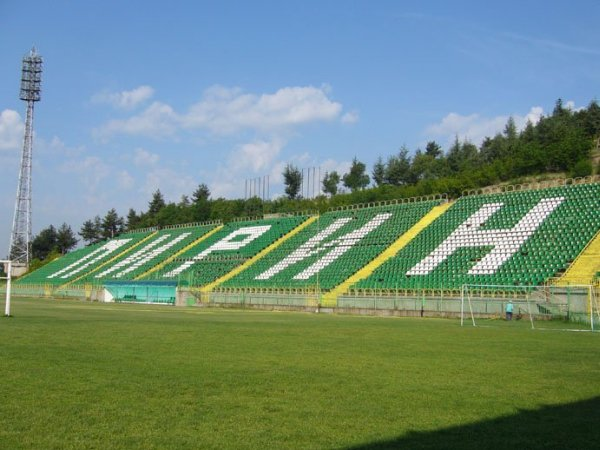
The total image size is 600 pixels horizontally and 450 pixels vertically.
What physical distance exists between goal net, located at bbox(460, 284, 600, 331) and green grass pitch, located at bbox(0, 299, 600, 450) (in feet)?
52.0

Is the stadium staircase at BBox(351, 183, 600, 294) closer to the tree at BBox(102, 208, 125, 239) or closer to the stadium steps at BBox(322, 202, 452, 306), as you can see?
the stadium steps at BBox(322, 202, 452, 306)

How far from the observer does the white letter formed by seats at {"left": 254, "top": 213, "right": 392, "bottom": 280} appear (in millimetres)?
58031

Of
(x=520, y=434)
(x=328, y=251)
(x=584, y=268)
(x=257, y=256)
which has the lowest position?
(x=520, y=434)

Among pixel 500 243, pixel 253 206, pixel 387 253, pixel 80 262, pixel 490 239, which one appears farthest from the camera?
pixel 253 206

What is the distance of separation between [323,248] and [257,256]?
8.48m

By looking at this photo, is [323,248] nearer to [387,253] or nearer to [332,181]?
[387,253]

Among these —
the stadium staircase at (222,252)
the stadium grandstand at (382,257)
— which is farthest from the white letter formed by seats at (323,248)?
the stadium staircase at (222,252)

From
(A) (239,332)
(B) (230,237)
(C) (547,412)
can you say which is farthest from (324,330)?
(B) (230,237)

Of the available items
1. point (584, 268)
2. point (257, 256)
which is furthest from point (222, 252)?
point (584, 268)

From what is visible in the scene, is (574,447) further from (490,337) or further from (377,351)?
(490,337)

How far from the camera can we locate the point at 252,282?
59125mm

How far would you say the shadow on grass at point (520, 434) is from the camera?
759 cm

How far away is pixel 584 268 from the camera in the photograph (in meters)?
40.4

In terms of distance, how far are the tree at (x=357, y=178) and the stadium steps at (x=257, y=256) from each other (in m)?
52.5
